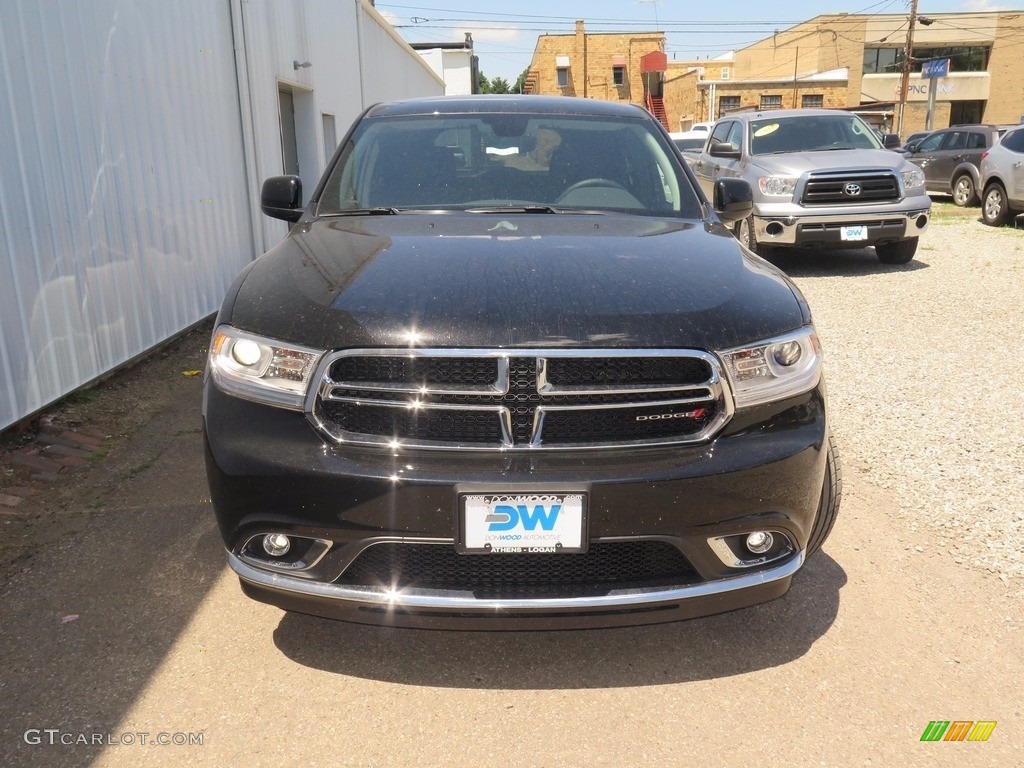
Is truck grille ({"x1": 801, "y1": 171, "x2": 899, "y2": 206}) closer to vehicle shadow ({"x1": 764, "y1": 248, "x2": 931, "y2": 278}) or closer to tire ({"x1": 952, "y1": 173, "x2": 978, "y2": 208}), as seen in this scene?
vehicle shadow ({"x1": 764, "y1": 248, "x2": 931, "y2": 278})

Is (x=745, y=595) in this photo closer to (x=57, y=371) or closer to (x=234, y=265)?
(x=57, y=371)

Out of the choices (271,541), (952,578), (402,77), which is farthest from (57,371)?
(402,77)

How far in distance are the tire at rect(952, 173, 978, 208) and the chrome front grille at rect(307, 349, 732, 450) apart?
16.8 metres

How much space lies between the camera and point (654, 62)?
51844 millimetres


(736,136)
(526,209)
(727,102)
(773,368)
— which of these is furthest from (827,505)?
(727,102)

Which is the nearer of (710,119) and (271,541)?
(271,541)

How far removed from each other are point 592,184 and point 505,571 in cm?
192

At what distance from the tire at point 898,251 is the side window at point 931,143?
9.21m

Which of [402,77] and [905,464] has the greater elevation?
[402,77]

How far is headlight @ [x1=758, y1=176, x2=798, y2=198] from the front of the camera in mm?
9492

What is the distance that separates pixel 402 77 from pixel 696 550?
2188cm

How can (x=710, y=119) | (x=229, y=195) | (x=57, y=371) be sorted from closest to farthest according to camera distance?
(x=57, y=371) → (x=229, y=195) → (x=710, y=119)

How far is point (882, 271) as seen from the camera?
32.7ft

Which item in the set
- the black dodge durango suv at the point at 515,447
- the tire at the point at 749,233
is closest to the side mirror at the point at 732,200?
the black dodge durango suv at the point at 515,447
